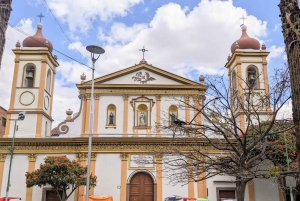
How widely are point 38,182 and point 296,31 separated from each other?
18.4m

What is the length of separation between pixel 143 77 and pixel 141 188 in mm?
8061

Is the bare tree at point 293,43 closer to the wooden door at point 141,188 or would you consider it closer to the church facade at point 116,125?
the church facade at point 116,125

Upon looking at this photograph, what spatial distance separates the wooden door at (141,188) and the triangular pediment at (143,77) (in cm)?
680

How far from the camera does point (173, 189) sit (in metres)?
23.8

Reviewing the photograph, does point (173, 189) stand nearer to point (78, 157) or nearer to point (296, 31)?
point (78, 157)

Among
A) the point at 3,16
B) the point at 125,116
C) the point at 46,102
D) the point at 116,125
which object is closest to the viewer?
the point at 3,16

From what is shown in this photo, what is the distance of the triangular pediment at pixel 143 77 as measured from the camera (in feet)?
85.3

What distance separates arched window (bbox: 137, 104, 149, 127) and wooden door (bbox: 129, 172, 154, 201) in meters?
3.59

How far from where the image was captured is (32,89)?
25.8 meters

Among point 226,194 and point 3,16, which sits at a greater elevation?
point 3,16

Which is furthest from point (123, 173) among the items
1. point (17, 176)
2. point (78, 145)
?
point (17, 176)

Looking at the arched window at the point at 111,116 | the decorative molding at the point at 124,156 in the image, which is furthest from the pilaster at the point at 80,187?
the arched window at the point at 111,116

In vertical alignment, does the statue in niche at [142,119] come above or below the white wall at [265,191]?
above

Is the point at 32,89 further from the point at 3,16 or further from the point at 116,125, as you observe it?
the point at 3,16
